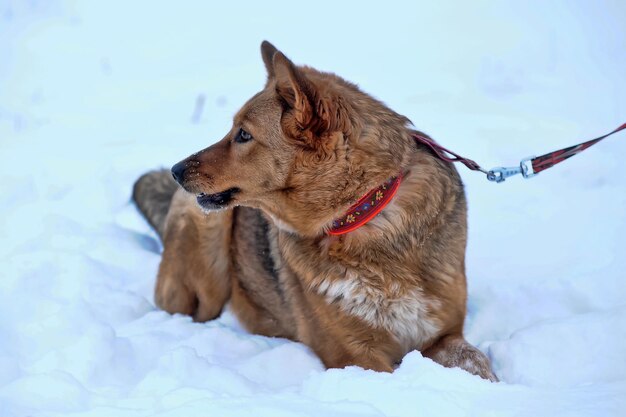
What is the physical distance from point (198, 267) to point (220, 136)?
325 centimetres

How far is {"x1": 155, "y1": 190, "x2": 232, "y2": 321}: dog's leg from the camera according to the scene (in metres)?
4.69

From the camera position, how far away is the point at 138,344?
149 inches

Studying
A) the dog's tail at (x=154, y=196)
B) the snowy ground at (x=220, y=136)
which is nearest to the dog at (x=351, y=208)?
the snowy ground at (x=220, y=136)

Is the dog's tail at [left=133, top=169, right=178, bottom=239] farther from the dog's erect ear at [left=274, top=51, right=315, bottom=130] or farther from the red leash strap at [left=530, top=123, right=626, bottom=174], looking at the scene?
the red leash strap at [left=530, top=123, right=626, bottom=174]

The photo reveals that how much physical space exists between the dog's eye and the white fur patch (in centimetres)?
83

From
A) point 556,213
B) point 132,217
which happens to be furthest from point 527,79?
point 132,217

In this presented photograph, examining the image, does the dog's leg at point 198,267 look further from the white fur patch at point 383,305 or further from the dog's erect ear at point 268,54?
the white fur patch at point 383,305

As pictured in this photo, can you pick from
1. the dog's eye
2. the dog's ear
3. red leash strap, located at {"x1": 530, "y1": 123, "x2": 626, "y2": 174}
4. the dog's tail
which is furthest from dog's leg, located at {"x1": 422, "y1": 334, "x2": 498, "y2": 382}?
the dog's tail

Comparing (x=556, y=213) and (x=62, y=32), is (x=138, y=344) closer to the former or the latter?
(x=556, y=213)

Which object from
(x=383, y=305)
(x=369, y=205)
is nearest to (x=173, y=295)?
(x=383, y=305)

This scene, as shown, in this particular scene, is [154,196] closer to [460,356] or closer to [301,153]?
[301,153]

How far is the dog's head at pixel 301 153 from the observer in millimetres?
3234

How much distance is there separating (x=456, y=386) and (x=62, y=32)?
10854 millimetres

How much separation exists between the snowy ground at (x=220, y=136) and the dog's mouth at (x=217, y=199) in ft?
2.54
